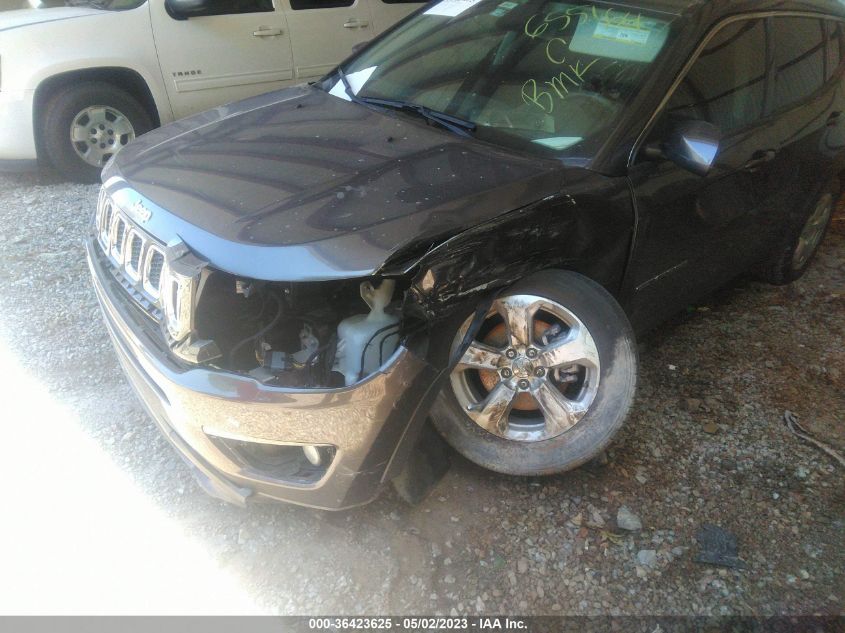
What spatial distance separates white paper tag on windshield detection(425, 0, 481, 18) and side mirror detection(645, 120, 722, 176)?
128cm

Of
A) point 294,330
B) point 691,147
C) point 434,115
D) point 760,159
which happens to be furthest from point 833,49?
point 294,330

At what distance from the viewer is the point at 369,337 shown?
2.18 m

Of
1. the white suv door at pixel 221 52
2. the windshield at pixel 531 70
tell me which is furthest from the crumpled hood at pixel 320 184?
the white suv door at pixel 221 52

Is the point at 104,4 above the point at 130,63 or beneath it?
above

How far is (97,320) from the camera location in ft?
Answer: 11.9

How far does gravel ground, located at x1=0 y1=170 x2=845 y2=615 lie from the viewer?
2.26 m

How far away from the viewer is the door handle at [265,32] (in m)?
5.59

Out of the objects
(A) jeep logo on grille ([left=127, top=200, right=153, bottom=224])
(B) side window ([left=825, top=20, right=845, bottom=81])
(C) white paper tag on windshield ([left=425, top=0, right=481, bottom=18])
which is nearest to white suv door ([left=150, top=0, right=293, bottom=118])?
(C) white paper tag on windshield ([left=425, top=0, right=481, bottom=18])

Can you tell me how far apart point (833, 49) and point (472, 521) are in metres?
2.95

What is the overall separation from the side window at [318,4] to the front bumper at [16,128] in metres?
2.14

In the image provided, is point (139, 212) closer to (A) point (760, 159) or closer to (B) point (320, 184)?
(B) point (320, 184)

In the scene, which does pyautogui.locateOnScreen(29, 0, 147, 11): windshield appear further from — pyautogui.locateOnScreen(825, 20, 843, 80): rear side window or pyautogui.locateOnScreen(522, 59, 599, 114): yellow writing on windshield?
pyautogui.locateOnScreen(825, 20, 843, 80): rear side window

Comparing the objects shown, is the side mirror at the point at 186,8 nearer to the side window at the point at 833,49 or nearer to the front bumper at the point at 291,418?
the front bumper at the point at 291,418

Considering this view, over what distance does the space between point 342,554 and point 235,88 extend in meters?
4.38
